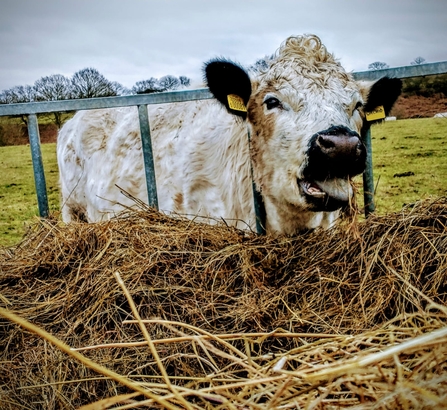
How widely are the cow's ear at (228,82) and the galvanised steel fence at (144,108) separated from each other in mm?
250

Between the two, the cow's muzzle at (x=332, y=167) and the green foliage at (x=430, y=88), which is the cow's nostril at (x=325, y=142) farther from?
Answer: the green foliage at (x=430, y=88)

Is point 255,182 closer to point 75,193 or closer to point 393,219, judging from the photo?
point 393,219

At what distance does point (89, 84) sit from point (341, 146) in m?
17.7

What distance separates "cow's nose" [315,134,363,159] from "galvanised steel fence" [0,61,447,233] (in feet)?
3.13

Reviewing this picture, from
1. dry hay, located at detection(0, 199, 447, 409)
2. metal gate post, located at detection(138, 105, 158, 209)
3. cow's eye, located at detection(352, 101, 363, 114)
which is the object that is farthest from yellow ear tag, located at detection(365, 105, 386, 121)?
metal gate post, located at detection(138, 105, 158, 209)

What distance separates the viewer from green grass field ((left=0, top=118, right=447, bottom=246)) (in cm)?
849

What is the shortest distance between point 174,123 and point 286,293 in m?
2.66

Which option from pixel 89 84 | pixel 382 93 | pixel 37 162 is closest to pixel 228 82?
pixel 382 93

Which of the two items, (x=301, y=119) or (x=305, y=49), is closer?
(x=301, y=119)

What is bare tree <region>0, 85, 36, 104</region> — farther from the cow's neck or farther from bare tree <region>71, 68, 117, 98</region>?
the cow's neck

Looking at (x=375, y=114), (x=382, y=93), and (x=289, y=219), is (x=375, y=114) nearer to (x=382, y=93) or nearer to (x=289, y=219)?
(x=382, y=93)

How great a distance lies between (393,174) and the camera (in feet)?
33.2

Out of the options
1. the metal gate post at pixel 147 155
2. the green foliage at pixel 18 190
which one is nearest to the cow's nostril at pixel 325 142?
the metal gate post at pixel 147 155

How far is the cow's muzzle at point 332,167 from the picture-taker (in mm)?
2545
